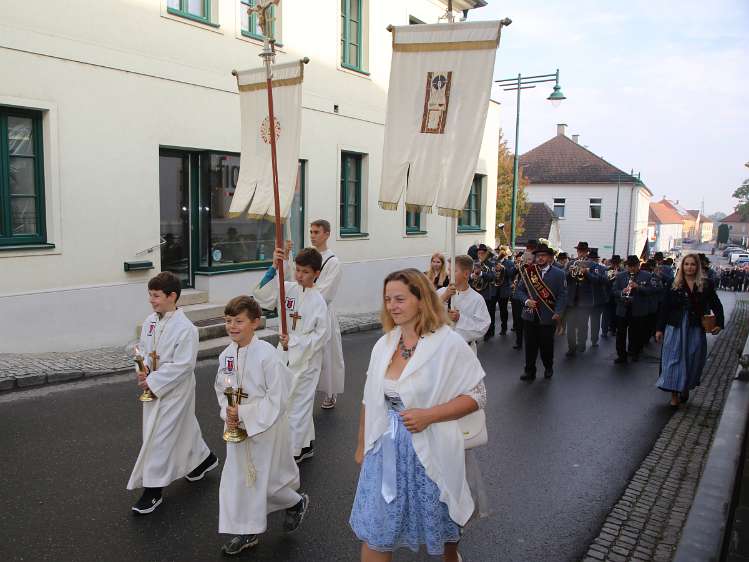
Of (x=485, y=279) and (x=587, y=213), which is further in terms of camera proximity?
(x=587, y=213)

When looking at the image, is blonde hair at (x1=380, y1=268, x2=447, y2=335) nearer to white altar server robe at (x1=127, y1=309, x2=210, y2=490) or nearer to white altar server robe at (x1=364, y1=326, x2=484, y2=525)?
white altar server robe at (x1=364, y1=326, x2=484, y2=525)

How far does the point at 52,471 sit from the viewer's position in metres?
5.25

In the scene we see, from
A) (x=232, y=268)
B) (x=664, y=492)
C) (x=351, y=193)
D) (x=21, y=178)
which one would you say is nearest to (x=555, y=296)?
(x=664, y=492)

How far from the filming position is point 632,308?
1103 centimetres

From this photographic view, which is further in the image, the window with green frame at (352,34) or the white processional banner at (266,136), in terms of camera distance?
the window with green frame at (352,34)

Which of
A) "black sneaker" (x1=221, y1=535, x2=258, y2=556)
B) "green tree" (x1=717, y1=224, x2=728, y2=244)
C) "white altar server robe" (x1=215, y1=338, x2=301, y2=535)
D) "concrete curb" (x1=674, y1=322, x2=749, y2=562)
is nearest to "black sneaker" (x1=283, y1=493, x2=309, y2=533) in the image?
"white altar server robe" (x1=215, y1=338, x2=301, y2=535)

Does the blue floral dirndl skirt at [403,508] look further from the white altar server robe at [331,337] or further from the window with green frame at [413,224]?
the window with green frame at [413,224]

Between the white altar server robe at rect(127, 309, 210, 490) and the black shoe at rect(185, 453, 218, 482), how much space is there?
398 millimetres

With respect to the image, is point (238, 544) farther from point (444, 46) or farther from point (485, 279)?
point (485, 279)

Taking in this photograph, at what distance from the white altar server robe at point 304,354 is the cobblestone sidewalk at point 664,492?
2.48 meters

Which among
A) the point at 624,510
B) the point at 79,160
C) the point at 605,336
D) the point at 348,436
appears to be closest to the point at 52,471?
the point at 348,436

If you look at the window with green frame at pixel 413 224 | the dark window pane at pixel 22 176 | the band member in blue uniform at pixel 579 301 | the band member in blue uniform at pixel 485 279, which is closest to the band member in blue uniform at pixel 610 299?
the band member in blue uniform at pixel 579 301

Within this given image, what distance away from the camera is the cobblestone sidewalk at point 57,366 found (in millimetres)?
7652

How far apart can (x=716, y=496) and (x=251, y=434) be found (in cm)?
327
